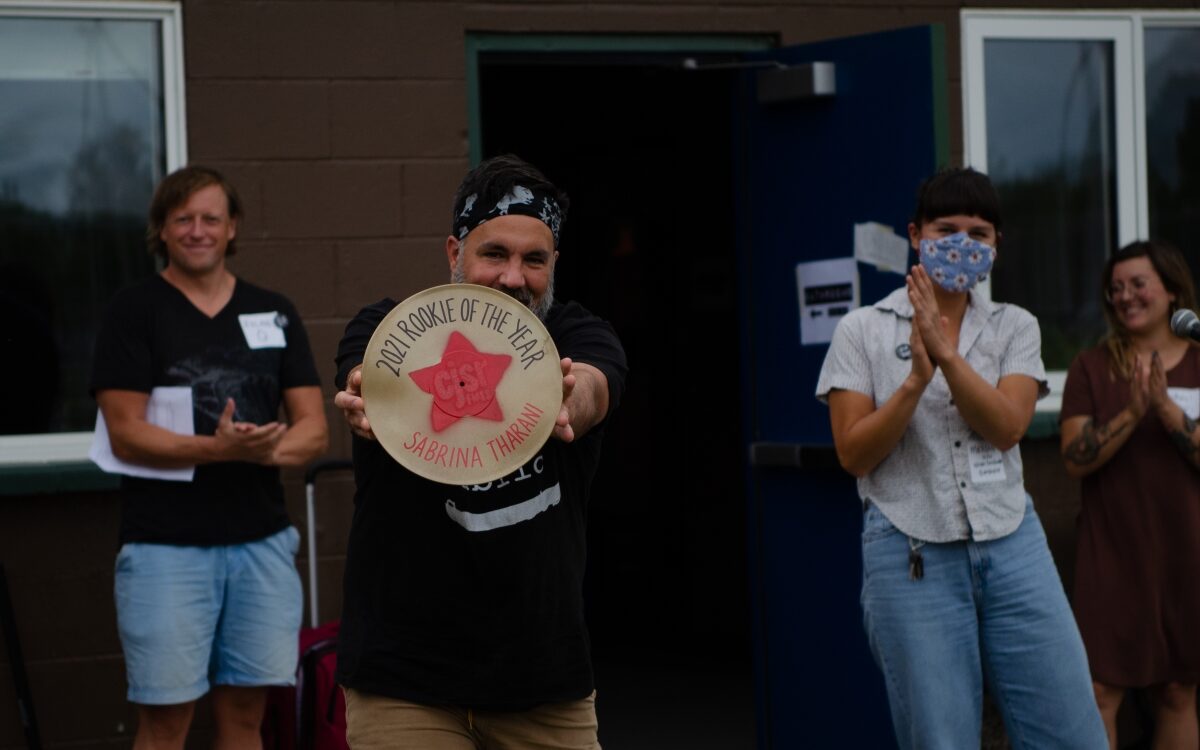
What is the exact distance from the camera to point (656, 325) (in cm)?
845

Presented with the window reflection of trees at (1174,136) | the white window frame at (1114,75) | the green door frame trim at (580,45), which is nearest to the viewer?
the green door frame trim at (580,45)

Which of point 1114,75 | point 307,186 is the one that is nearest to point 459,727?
point 307,186

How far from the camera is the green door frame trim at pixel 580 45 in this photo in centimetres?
507

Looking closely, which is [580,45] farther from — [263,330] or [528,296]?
[528,296]

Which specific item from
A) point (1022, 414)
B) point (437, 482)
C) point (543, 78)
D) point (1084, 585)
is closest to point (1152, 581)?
point (1084, 585)

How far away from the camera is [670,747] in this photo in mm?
5605

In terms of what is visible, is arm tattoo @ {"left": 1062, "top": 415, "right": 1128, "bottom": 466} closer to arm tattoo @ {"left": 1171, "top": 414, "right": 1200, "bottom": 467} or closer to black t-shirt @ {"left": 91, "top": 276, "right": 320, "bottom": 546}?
arm tattoo @ {"left": 1171, "top": 414, "right": 1200, "bottom": 467}

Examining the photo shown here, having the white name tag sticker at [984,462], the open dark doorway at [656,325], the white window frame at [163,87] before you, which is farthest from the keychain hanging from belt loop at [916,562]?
the open dark doorway at [656,325]

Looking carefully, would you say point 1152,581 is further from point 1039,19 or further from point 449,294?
point 449,294

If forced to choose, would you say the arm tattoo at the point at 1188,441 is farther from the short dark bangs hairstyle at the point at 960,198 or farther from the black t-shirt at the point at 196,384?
the black t-shirt at the point at 196,384

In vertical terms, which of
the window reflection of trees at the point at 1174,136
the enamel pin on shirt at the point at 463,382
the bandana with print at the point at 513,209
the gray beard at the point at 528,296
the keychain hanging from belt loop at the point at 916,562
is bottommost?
the keychain hanging from belt loop at the point at 916,562

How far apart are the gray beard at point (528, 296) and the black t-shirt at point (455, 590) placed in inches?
5.3

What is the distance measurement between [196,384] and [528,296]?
1.86 meters

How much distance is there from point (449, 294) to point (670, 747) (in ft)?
12.1
